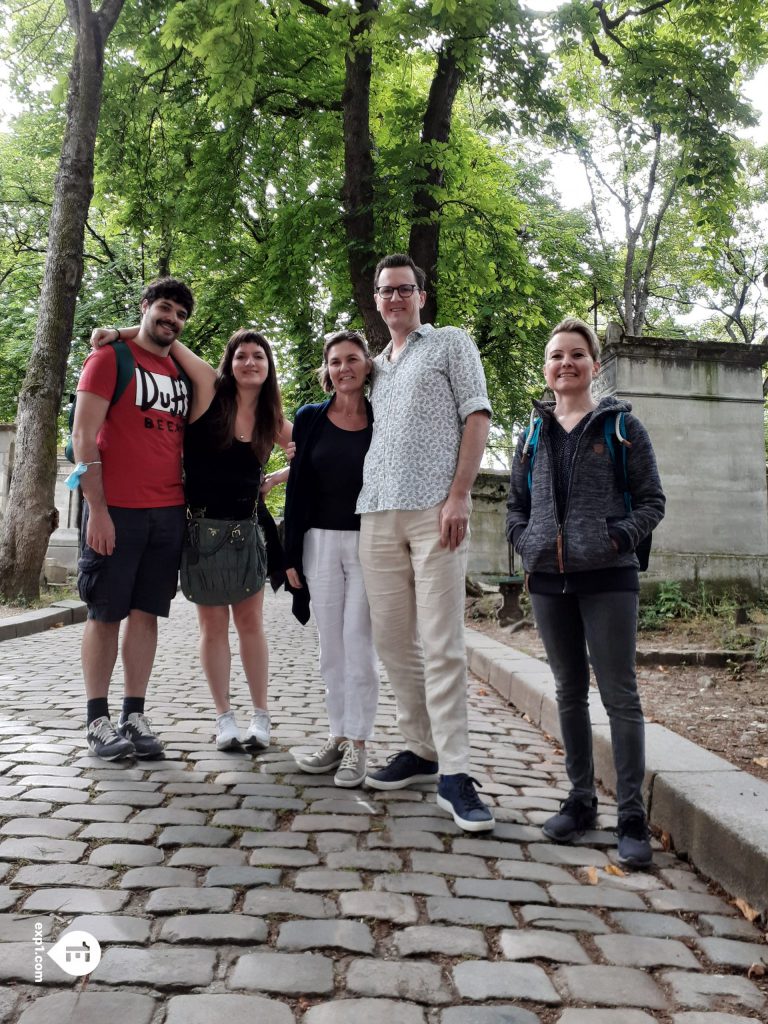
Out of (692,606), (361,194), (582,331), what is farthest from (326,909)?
(361,194)

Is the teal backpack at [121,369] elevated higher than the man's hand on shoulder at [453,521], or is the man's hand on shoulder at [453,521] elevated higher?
the teal backpack at [121,369]

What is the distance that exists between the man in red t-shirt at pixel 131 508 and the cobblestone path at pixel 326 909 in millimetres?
321

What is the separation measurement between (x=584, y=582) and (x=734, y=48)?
1175 cm

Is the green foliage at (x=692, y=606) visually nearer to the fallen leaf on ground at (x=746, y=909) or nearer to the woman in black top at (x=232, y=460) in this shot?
the woman in black top at (x=232, y=460)

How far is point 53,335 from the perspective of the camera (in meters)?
10.6

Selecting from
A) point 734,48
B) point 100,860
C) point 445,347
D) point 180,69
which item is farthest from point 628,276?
point 100,860

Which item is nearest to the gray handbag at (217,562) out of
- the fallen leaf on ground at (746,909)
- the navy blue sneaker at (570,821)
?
the navy blue sneaker at (570,821)

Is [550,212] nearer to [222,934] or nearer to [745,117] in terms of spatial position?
[745,117]

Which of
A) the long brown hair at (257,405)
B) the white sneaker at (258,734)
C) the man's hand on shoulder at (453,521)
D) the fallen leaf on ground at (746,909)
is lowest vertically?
the fallen leaf on ground at (746,909)

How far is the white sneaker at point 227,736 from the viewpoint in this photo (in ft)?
14.0

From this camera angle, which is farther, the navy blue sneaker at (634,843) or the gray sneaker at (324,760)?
the gray sneaker at (324,760)

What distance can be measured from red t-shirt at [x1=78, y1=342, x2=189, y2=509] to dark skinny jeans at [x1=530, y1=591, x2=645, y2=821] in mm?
1925

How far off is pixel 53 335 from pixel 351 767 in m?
8.56

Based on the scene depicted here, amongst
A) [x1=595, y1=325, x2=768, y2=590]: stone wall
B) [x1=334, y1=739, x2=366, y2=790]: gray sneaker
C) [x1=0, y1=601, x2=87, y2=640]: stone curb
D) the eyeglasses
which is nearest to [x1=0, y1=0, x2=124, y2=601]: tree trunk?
[x1=0, y1=601, x2=87, y2=640]: stone curb
